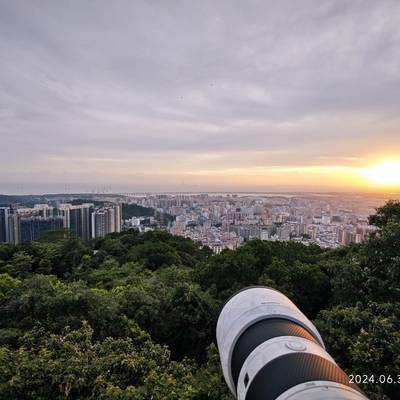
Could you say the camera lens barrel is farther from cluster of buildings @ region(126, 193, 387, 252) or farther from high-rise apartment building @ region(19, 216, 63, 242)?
high-rise apartment building @ region(19, 216, 63, 242)

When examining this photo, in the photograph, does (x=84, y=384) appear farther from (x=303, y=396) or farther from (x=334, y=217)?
(x=334, y=217)

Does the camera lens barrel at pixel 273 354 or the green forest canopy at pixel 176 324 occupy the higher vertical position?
the camera lens barrel at pixel 273 354

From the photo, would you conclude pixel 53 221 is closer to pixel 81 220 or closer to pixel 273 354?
pixel 81 220

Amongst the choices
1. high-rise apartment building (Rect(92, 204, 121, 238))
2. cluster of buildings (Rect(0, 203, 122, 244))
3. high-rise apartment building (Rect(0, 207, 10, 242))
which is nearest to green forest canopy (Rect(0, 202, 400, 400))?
cluster of buildings (Rect(0, 203, 122, 244))

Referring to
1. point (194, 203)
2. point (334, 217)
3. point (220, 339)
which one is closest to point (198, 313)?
point (220, 339)

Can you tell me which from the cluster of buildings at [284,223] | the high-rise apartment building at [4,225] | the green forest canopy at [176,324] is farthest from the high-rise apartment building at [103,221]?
the green forest canopy at [176,324]

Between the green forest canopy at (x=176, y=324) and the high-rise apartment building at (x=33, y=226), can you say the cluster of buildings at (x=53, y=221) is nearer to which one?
the high-rise apartment building at (x=33, y=226)
